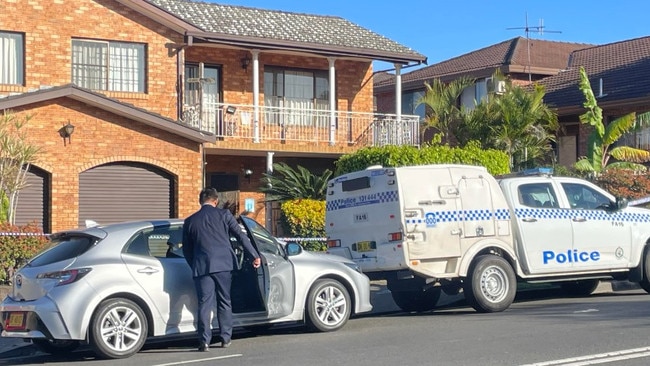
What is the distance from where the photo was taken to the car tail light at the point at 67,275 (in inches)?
405

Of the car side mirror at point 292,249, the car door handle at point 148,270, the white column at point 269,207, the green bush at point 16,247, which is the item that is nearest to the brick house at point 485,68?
the white column at point 269,207

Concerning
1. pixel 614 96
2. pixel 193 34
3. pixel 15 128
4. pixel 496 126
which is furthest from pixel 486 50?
pixel 15 128

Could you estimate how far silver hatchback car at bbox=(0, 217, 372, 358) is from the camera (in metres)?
10.3

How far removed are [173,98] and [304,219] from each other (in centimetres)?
469

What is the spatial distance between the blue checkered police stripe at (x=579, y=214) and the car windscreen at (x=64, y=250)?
5.97 m

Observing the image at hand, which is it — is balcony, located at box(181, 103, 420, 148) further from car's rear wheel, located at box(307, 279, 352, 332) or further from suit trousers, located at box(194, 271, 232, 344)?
suit trousers, located at box(194, 271, 232, 344)

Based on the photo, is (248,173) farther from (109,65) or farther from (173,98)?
(109,65)

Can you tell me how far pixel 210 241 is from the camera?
1071 centimetres

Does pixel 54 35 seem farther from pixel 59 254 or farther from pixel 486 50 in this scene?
pixel 486 50

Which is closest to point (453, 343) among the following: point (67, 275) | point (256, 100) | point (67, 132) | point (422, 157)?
point (67, 275)

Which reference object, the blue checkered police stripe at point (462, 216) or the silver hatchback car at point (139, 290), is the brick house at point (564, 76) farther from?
the silver hatchback car at point (139, 290)

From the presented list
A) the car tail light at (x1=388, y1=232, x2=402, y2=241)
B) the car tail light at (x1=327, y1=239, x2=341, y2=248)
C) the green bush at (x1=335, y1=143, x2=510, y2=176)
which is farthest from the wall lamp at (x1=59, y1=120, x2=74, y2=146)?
the car tail light at (x1=388, y1=232, x2=402, y2=241)

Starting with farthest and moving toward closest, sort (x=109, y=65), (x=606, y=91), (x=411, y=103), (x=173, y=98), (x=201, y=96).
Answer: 1. (x=411, y=103)
2. (x=606, y=91)
3. (x=201, y=96)
4. (x=173, y=98)
5. (x=109, y=65)

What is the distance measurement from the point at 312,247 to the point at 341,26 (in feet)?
33.5
